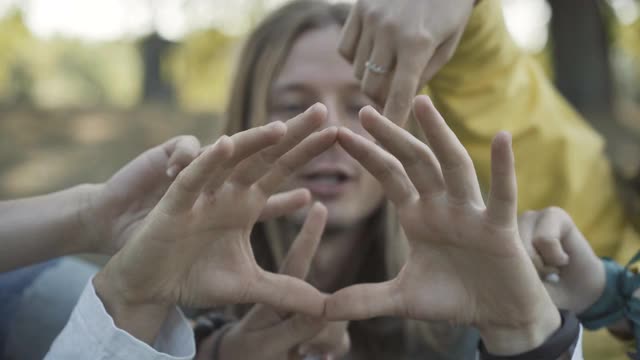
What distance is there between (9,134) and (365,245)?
11.1 ft

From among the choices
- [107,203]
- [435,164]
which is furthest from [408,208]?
[107,203]

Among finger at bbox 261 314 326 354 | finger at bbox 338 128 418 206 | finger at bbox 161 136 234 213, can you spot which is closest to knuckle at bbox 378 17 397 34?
finger at bbox 338 128 418 206

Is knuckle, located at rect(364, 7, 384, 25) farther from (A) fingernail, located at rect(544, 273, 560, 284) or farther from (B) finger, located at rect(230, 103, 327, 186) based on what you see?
(A) fingernail, located at rect(544, 273, 560, 284)

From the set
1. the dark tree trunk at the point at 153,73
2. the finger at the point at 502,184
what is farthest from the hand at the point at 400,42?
the dark tree trunk at the point at 153,73

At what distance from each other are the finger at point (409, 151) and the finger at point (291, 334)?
1.00ft

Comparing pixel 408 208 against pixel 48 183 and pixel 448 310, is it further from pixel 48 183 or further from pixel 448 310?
pixel 48 183

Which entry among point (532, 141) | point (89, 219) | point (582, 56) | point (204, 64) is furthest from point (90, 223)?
point (204, 64)

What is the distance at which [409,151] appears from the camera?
780 mm

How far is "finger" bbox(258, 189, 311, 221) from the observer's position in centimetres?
101

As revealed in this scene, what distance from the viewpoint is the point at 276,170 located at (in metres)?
0.86

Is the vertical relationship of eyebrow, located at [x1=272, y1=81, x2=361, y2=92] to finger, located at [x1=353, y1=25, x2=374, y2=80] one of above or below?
below

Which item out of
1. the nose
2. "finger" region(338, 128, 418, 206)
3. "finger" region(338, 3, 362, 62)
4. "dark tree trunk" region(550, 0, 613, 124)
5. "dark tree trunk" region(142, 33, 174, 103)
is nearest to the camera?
"finger" region(338, 128, 418, 206)

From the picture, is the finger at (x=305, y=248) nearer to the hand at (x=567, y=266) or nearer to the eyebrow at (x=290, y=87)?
the hand at (x=567, y=266)

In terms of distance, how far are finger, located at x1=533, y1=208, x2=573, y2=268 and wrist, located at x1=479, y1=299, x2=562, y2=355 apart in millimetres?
97
